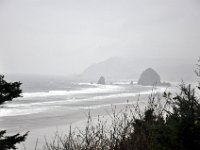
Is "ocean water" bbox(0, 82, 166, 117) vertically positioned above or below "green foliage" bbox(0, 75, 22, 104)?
below

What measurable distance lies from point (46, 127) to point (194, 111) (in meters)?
30.1

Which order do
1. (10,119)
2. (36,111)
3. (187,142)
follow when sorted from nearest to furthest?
(187,142) → (10,119) → (36,111)

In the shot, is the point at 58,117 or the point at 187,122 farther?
the point at 58,117

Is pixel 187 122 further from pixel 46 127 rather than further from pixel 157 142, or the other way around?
pixel 46 127

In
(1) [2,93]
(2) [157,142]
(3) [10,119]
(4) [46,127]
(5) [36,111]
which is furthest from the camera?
(5) [36,111]

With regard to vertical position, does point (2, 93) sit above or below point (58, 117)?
above

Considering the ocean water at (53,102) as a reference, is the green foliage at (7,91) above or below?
above

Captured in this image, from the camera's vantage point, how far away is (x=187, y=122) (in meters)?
2.79

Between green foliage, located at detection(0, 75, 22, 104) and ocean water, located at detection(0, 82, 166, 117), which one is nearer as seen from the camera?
green foliage, located at detection(0, 75, 22, 104)

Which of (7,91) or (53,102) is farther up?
(7,91)

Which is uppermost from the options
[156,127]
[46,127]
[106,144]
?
[156,127]

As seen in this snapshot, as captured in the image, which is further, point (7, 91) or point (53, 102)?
point (53, 102)

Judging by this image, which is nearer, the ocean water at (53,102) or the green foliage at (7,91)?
the green foliage at (7,91)

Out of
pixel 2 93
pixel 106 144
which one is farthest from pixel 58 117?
pixel 106 144
